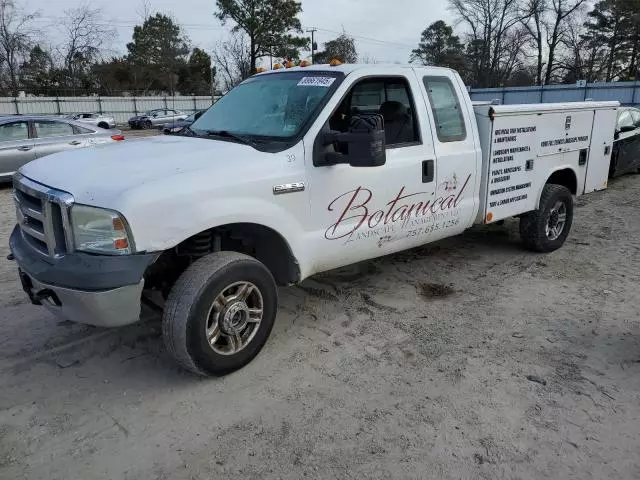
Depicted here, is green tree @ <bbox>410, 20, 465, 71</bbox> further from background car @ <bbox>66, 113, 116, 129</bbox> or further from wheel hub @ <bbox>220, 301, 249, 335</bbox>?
wheel hub @ <bbox>220, 301, 249, 335</bbox>

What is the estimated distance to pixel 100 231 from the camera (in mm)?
2941

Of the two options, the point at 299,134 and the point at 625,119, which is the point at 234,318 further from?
the point at 625,119

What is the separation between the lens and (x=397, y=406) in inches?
124

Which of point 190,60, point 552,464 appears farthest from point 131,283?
point 190,60

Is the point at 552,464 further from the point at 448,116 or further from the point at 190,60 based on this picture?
the point at 190,60

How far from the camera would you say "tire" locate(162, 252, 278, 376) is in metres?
3.16

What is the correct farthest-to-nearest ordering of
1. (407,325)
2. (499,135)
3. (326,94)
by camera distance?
(499,135) < (407,325) < (326,94)

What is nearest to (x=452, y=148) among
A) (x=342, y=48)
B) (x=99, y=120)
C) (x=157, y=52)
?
(x=99, y=120)

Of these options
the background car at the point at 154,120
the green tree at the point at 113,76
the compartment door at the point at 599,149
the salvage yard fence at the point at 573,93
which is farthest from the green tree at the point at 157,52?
the compartment door at the point at 599,149

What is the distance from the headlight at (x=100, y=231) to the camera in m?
2.90

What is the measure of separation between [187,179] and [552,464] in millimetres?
2492

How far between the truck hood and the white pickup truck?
0.01 m

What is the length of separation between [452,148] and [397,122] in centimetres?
63

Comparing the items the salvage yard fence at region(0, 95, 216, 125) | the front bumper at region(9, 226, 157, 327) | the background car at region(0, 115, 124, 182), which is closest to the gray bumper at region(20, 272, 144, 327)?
the front bumper at region(9, 226, 157, 327)
